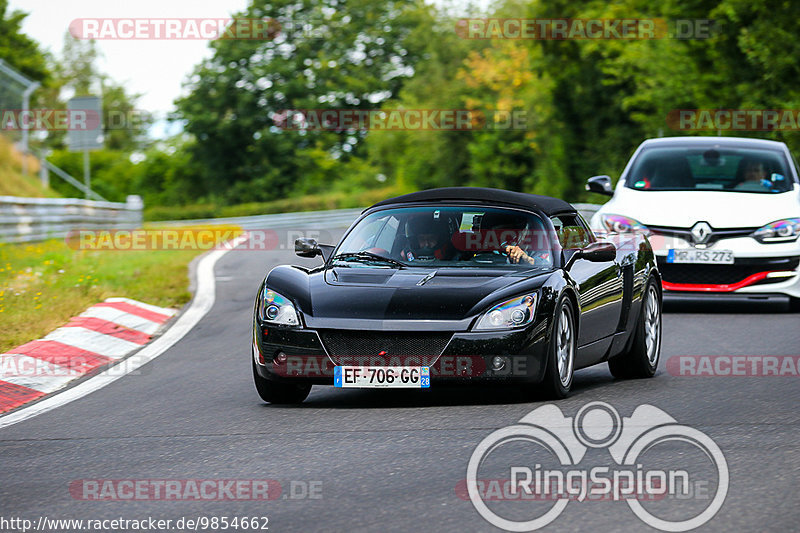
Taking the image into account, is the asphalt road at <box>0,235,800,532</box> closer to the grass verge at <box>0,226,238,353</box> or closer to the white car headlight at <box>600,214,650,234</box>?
the grass verge at <box>0,226,238,353</box>

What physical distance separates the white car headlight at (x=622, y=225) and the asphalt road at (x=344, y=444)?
3204 mm

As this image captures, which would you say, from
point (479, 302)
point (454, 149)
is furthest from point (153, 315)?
point (454, 149)

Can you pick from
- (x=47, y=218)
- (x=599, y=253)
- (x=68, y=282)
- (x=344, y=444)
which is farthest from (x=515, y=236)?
(x=47, y=218)

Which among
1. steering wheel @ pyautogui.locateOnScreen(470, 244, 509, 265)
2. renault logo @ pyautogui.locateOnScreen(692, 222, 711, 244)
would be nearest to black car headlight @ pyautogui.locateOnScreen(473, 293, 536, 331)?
steering wheel @ pyautogui.locateOnScreen(470, 244, 509, 265)

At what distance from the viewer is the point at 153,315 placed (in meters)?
13.8

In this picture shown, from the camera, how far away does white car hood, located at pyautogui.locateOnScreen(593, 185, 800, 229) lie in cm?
1391

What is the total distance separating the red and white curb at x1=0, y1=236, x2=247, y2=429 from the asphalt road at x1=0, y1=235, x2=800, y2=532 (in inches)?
5.7

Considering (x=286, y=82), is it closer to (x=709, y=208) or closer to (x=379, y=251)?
(x=709, y=208)

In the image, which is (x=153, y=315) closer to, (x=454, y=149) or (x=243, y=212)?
(x=454, y=149)

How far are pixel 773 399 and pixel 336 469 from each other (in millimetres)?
3340

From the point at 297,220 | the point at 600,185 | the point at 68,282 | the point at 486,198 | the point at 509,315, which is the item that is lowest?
the point at 297,220

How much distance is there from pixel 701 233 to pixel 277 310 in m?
6.75

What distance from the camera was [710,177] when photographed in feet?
50.1

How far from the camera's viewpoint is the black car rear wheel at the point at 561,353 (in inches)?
316
